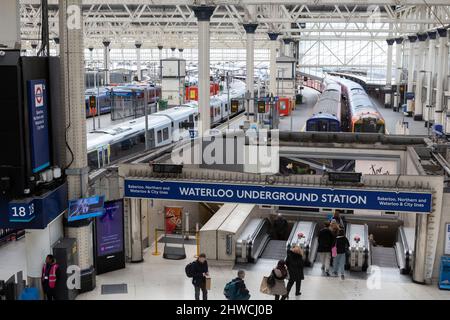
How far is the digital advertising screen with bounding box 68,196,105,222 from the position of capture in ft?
42.1

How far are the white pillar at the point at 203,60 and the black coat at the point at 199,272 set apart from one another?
9864 mm

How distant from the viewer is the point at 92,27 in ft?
163

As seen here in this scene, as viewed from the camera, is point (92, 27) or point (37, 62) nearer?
point (37, 62)

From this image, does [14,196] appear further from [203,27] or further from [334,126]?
[334,126]

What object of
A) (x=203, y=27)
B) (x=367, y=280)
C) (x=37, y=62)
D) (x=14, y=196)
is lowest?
(x=367, y=280)

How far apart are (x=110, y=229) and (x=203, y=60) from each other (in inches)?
327

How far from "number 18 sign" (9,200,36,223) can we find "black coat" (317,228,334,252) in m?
6.24

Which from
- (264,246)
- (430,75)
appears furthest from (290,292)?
(430,75)

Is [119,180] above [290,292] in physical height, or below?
above

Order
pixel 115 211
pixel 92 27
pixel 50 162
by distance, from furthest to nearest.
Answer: pixel 92 27 < pixel 115 211 < pixel 50 162

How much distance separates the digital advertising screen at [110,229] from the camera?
14.2m

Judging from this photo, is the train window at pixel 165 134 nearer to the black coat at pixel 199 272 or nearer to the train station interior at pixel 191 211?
the train station interior at pixel 191 211

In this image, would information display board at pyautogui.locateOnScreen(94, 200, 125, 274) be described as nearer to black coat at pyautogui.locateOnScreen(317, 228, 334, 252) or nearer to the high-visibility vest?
the high-visibility vest

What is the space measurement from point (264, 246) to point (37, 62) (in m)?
7.88
